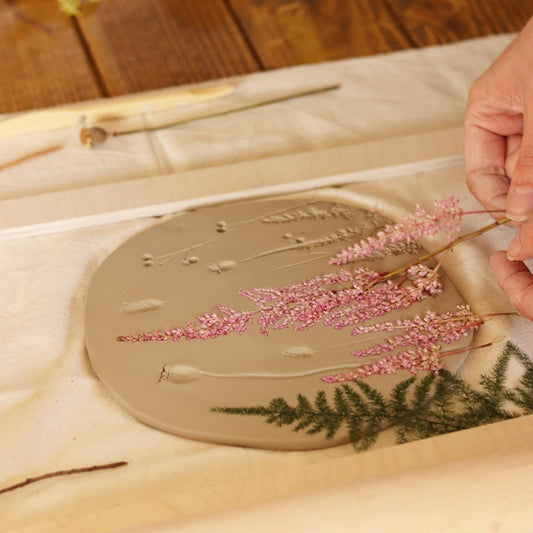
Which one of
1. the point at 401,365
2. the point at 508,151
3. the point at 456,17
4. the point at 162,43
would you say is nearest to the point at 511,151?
the point at 508,151

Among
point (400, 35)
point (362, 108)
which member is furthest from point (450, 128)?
point (400, 35)

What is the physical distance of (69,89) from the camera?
903 millimetres

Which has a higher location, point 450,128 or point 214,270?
point 450,128

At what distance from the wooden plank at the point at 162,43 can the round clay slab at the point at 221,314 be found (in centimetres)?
28

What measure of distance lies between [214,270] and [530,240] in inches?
10.1

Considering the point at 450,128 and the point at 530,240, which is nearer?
the point at 530,240

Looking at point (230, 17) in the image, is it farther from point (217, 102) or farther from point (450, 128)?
point (450, 128)

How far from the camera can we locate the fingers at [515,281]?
2.02 feet

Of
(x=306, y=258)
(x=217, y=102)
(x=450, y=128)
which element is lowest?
(x=306, y=258)

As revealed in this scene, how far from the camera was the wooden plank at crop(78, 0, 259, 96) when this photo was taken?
0.92 m

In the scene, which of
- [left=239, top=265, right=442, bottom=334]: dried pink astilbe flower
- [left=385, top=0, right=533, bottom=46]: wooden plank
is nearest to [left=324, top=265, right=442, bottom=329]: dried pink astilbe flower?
[left=239, top=265, right=442, bottom=334]: dried pink astilbe flower

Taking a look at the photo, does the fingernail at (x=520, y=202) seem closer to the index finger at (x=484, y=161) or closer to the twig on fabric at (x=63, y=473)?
the index finger at (x=484, y=161)

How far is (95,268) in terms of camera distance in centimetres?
68

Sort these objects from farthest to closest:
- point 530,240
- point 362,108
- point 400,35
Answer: point 400,35
point 362,108
point 530,240
